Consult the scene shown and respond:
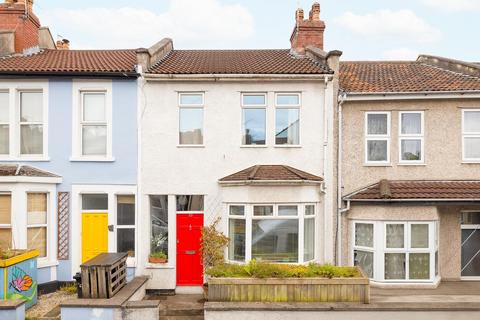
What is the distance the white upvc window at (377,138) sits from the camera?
11781mm

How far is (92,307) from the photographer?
833 centimetres

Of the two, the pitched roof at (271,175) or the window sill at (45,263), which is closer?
the pitched roof at (271,175)

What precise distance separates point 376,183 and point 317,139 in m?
2.36

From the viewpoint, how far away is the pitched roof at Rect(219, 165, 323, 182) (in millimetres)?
10695

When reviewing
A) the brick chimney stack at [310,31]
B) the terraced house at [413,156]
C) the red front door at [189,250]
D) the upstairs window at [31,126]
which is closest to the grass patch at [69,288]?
the red front door at [189,250]

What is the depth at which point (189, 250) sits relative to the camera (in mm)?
11430

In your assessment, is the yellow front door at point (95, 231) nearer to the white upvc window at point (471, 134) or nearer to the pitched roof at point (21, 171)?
the pitched roof at point (21, 171)

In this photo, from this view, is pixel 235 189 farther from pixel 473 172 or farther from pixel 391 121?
pixel 473 172

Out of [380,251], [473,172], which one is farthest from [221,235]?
[473,172]

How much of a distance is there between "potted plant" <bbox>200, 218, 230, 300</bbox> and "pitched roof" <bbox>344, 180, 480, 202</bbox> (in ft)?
13.4

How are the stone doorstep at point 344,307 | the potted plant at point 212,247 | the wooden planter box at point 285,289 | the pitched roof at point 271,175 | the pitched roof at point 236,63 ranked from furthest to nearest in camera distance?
the pitched roof at point 236,63 → the pitched roof at point 271,175 → the potted plant at point 212,247 → the wooden planter box at point 285,289 → the stone doorstep at point 344,307

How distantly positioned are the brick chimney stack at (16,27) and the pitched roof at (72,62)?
0.57 meters

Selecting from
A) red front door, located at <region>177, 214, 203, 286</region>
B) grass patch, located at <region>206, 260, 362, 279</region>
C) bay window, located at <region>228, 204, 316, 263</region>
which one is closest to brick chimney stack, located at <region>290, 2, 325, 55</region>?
bay window, located at <region>228, 204, 316, 263</region>

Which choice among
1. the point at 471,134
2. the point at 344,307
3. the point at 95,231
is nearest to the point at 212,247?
the point at 95,231
